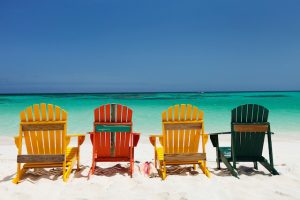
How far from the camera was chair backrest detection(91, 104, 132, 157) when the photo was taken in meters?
4.18

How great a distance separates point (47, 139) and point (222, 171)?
3110 mm

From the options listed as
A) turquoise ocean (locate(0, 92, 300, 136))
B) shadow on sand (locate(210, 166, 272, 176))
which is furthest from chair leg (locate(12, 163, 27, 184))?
turquoise ocean (locate(0, 92, 300, 136))

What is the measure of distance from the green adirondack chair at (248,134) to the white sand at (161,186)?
0.25 m

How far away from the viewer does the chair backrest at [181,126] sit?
4238mm

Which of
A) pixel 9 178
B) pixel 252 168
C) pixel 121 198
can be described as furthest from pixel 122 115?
pixel 252 168

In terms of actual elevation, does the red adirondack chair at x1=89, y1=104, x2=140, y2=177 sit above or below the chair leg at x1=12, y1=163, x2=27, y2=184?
above

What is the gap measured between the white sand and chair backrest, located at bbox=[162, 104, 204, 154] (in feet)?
1.84

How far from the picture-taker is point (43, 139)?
4.23m

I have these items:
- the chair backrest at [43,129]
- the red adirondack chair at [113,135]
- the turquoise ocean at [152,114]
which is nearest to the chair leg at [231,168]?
the red adirondack chair at [113,135]

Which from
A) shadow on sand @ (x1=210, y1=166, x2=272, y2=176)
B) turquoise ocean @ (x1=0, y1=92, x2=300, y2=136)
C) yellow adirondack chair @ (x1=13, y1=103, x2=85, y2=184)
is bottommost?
turquoise ocean @ (x1=0, y1=92, x2=300, y2=136)

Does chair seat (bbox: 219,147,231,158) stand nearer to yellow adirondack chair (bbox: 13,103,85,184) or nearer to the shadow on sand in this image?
the shadow on sand

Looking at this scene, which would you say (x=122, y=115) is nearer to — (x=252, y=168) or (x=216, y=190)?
(x=216, y=190)

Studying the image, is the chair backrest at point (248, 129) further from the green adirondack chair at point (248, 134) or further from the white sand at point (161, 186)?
the white sand at point (161, 186)

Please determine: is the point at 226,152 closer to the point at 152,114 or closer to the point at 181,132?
the point at 181,132
